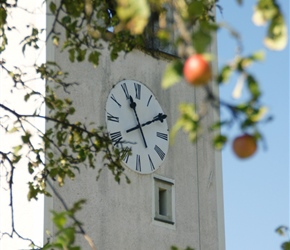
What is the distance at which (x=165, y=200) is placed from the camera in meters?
17.7

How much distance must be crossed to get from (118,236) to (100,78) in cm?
204

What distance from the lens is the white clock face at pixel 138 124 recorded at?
17.1 metres

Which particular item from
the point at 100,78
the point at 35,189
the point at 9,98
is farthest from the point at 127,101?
the point at 35,189

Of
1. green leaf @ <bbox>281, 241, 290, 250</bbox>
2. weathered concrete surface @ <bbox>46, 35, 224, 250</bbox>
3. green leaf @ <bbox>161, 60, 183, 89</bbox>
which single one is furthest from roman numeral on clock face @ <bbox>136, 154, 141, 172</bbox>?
green leaf @ <bbox>161, 60, 183, 89</bbox>

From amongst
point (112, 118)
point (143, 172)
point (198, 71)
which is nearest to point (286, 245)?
point (198, 71)

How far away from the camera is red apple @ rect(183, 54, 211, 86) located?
14.1 feet

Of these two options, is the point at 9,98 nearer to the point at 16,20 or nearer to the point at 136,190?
the point at 16,20

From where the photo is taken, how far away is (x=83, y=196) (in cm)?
1645

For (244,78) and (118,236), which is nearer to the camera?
(244,78)

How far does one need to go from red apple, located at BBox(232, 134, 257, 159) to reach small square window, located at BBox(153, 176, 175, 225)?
12877mm

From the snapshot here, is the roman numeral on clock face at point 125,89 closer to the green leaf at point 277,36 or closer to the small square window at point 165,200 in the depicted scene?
the small square window at point 165,200

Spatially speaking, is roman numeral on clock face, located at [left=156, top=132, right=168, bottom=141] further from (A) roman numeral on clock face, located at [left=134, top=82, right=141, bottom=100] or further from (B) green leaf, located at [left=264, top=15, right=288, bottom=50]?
(B) green leaf, located at [left=264, top=15, right=288, bottom=50]

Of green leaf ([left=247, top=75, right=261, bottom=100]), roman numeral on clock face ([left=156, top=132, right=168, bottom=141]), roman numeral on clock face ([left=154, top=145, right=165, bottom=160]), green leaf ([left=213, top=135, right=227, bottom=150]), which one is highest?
roman numeral on clock face ([left=156, top=132, right=168, bottom=141])

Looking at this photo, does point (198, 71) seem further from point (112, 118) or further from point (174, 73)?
point (112, 118)
